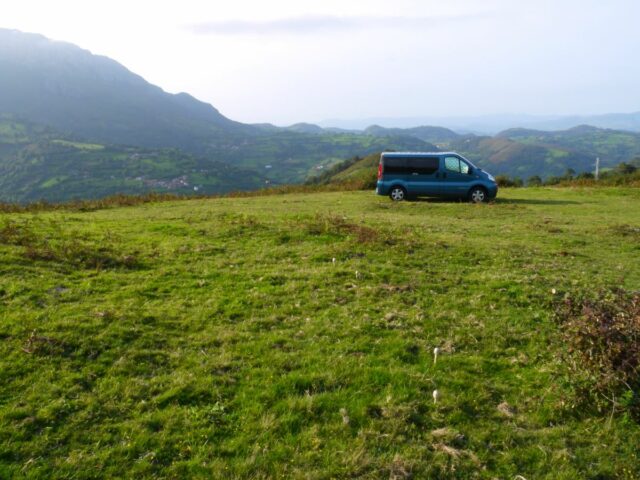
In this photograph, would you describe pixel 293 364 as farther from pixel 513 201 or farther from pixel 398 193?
pixel 513 201

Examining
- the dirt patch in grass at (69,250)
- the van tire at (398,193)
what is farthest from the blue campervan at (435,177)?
the dirt patch in grass at (69,250)

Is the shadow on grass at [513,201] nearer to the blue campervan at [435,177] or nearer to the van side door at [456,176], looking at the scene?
the blue campervan at [435,177]

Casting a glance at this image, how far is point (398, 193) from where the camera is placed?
94.0 feet

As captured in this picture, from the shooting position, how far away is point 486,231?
1808 centimetres

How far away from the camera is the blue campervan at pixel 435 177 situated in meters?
27.5

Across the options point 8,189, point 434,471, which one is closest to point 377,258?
point 434,471

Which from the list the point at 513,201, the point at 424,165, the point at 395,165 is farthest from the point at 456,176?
the point at 513,201

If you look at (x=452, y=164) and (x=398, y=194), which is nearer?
(x=452, y=164)

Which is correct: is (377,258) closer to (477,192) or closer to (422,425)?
(422,425)

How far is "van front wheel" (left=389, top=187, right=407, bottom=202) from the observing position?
28.5m

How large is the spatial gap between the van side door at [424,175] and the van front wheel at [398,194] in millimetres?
539

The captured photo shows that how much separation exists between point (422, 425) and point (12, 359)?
18.3 ft

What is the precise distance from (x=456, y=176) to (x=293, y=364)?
23238 millimetres

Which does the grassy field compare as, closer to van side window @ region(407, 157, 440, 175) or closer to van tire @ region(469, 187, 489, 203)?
van tire @ region(469, 187, 489, 203)
